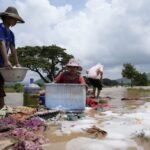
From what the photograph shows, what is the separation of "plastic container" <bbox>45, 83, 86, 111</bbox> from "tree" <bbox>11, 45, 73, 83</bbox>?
145ft

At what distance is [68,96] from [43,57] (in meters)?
47.1

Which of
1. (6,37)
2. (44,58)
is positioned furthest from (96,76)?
(44,58)

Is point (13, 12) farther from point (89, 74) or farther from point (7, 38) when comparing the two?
point (89, 74)

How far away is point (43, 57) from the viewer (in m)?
54.0

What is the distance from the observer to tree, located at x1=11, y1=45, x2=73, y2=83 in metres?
51.8

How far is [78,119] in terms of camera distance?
5.88 metres

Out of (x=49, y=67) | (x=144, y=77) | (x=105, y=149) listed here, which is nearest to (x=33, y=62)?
(x=49, y=67)

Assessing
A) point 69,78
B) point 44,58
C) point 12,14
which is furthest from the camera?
point 44,58

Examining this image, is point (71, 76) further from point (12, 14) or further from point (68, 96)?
point (12, 14)

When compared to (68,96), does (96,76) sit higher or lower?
higher

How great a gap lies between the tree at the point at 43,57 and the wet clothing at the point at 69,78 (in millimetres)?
43845

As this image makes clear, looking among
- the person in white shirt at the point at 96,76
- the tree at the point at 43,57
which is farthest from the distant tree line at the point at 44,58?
the person in white shirt at the point at 96,76

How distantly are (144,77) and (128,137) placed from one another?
174 feet

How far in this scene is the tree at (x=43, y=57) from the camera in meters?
51.8
